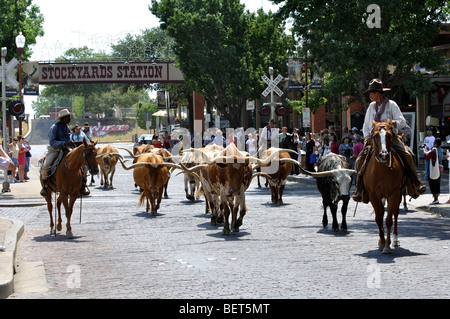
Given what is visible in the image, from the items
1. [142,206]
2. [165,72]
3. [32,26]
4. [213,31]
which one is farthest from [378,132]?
[165,72]

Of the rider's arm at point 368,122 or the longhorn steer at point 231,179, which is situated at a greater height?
the rider's arm at point 368,122

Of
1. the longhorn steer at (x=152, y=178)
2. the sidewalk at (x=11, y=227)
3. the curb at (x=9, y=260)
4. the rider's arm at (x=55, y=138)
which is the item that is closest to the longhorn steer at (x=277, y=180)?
the longhorn steer at (x=152, y=178)

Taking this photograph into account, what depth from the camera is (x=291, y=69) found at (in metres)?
40.5

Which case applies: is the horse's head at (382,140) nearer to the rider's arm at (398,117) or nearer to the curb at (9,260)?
the rider's arm at (398,117)

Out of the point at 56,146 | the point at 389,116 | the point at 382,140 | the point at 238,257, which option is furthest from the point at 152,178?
the point at 382,140

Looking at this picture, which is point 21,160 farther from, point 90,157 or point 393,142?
point 393,142

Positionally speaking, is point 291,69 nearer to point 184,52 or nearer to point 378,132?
point 184,52

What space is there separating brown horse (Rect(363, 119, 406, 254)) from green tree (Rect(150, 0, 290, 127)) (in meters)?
38.9

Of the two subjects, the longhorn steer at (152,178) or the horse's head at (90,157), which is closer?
the horse's head at (90,157)

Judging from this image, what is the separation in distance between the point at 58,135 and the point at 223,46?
36.4m

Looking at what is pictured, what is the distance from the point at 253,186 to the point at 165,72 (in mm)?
33989

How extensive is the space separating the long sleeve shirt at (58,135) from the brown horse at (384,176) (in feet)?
21.4

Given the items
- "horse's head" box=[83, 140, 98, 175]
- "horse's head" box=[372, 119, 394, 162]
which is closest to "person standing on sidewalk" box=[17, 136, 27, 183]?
"horse's head" box=[83, 140, 98, 175]

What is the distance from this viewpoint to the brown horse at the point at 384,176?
12.4 metres
